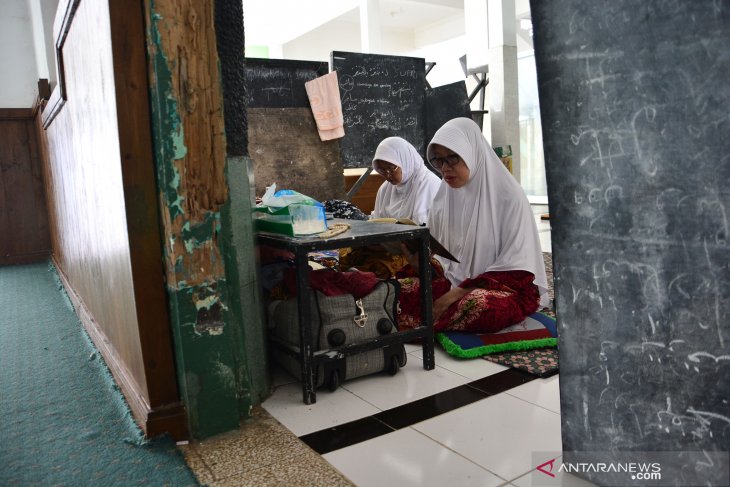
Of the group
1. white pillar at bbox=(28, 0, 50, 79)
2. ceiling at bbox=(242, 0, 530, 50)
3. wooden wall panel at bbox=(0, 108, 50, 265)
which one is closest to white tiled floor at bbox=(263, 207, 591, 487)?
wooden wall panel at bbox=(0, 108, 50, 265)

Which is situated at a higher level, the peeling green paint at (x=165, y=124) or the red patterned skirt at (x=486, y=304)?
the peeling green paint at (x=165, y=124)

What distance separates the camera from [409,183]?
373 cm

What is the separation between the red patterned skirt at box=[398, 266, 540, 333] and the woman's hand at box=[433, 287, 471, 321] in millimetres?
20

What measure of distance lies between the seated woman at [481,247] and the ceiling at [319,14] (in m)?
7.79

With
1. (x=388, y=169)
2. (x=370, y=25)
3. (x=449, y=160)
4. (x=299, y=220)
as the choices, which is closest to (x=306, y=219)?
(x=299, y=220)

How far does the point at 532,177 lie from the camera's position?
9.87 m

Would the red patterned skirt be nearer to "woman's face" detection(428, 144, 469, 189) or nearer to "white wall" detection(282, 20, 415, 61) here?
"woman's face" detection(428, 144, 469, 189)

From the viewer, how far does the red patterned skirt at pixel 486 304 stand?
2375 millimetres

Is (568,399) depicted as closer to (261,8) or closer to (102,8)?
(102,8)

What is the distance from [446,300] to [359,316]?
0.64 metres

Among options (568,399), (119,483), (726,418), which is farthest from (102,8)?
(726,418)

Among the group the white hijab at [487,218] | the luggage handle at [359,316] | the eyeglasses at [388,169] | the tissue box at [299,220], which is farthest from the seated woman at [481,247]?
the eyeglasses at [388,169]

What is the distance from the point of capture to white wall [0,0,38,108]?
6.14 meters

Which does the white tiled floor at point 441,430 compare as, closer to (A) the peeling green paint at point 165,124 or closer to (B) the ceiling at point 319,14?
(A) the peeling green paint at point 165,124
